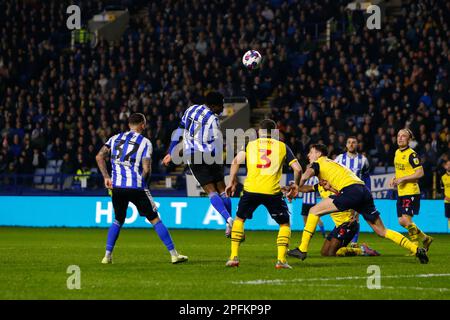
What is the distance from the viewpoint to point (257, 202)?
12047 millimetres

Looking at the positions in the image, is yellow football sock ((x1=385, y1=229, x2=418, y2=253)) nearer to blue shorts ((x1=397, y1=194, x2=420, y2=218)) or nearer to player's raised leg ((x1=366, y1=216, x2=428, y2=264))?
player's raised leg ((x1=366, y1=216, x2=428, y2=264))

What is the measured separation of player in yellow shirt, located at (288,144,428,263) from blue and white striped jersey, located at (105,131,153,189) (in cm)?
224

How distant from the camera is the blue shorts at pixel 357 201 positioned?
12875mm

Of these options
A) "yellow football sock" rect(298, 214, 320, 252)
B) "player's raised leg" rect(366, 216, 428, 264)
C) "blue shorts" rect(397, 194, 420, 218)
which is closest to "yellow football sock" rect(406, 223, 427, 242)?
"blue shorts" rect(397, 194, 420, 218)

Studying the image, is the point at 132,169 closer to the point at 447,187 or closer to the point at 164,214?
the point at 447,187

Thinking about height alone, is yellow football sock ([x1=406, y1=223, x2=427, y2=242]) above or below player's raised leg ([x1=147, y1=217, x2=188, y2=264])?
below

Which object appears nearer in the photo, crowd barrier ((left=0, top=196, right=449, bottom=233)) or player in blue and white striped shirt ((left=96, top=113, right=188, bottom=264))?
player in blue and white striped shirt ((left=96, top=113, right=188, bottom=264))

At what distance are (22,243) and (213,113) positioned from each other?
5371mm

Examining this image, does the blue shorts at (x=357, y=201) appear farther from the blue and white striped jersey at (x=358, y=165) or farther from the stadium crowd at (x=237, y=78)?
the stadium crowd at (x=237, y=78)

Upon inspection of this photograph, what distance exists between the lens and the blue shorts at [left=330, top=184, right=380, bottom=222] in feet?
42.2

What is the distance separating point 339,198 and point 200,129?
2729mm

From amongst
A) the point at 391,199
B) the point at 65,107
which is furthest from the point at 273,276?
the point at 65,107

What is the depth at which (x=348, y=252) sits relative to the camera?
14.9 metres

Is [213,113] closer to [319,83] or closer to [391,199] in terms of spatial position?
[391,199]
